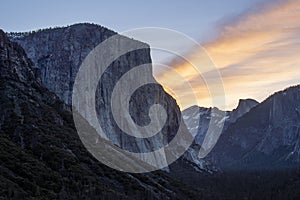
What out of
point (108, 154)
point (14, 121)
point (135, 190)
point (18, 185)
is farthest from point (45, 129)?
point (18, 185)

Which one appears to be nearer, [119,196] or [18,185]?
[18,185]

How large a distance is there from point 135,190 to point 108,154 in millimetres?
36685

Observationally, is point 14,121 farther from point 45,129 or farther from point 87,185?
point 87,185

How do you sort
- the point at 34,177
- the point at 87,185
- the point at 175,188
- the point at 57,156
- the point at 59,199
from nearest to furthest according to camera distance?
the point at 59,199 < the point at 34,177 < the point at 87,185 < the point at 57,156 < the point at 175,188

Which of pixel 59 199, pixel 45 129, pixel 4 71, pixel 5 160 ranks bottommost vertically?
pixel 59 199

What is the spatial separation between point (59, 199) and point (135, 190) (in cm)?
4427

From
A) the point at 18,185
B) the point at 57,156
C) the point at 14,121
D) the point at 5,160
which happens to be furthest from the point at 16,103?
the point at 18,185

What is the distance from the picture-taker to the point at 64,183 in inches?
5571

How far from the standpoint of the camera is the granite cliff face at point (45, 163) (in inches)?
5231

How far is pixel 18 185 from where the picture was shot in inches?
4993

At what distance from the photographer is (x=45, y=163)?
154m

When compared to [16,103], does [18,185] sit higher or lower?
lower

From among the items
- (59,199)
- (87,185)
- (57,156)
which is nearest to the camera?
(59,199)

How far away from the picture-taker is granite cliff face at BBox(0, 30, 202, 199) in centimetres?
13288
